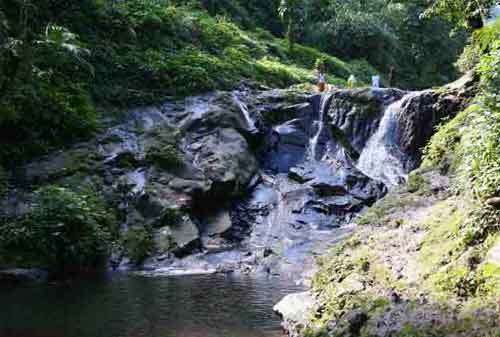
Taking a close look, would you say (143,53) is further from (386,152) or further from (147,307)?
(147,307)

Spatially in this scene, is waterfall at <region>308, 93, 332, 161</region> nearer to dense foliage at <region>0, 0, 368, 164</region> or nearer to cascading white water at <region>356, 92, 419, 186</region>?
cascading white water at <region>356, 92, 419, 186</region>

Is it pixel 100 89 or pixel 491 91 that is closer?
pixel 491 91

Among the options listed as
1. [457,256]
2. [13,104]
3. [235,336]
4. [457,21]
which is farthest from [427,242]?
[13,104]

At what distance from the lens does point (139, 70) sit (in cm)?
2144

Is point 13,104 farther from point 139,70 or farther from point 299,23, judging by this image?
point 299,23

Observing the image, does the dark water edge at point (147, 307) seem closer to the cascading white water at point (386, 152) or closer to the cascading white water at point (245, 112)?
the cascading white water at point (245, 112)

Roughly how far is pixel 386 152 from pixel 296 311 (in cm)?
1234

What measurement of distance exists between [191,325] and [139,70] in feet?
46.3

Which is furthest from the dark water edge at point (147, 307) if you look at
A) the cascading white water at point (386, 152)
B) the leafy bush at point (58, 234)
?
the cascading white water at point (386, 152)

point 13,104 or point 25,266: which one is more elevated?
point 13,104

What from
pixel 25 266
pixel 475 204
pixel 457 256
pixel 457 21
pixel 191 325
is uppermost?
pixel 457 21

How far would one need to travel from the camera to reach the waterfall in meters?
20.4

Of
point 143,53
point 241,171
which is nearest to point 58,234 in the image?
point 241,171

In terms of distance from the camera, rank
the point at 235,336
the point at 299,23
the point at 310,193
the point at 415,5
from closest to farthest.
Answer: the point at 235,336, the point at 310,193, the point at 299,23, the point at 415,5
